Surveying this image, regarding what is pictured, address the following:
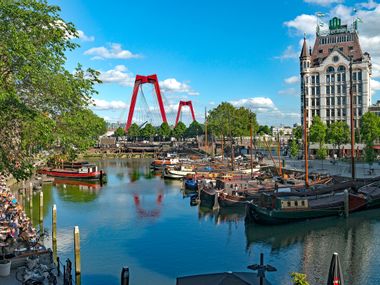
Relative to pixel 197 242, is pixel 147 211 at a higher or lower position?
higher

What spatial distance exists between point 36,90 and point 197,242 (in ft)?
56.4

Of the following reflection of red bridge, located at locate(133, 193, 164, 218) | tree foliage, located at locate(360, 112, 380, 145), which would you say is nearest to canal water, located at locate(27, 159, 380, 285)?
reflection of red bridge, located at locate(133, 193, 164, 218)

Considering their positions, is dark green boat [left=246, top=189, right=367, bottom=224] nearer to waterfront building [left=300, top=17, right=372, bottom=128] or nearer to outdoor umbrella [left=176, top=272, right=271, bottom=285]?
outdoor umbrella [left=176, top=272, right=271, bottom=285]

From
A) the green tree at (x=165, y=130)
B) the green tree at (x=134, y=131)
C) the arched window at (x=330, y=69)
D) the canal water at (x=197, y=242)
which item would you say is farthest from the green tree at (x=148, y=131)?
the canal water at (x=197, y=242)

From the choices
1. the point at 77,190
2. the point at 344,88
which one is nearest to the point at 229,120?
the point at 344,88

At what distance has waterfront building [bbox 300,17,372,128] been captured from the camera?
322 feet

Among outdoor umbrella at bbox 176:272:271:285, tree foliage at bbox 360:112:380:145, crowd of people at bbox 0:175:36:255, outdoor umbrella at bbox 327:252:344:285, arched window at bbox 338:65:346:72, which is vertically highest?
arched window at bbox 338:65:346:72

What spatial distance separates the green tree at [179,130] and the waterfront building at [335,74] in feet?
200

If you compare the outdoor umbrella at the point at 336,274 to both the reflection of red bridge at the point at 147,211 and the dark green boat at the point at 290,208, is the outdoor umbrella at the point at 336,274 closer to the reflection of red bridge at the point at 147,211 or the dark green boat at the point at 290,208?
the dark green boat at the point at 290,208

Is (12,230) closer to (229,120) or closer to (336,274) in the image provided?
(336,274)

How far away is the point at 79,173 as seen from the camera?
229ft

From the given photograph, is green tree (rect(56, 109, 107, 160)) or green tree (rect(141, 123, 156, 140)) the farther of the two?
green tree (rect(141, 123, 156, 140))

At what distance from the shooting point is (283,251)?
27297mm

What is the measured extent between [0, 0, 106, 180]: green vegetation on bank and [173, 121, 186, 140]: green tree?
136 m
